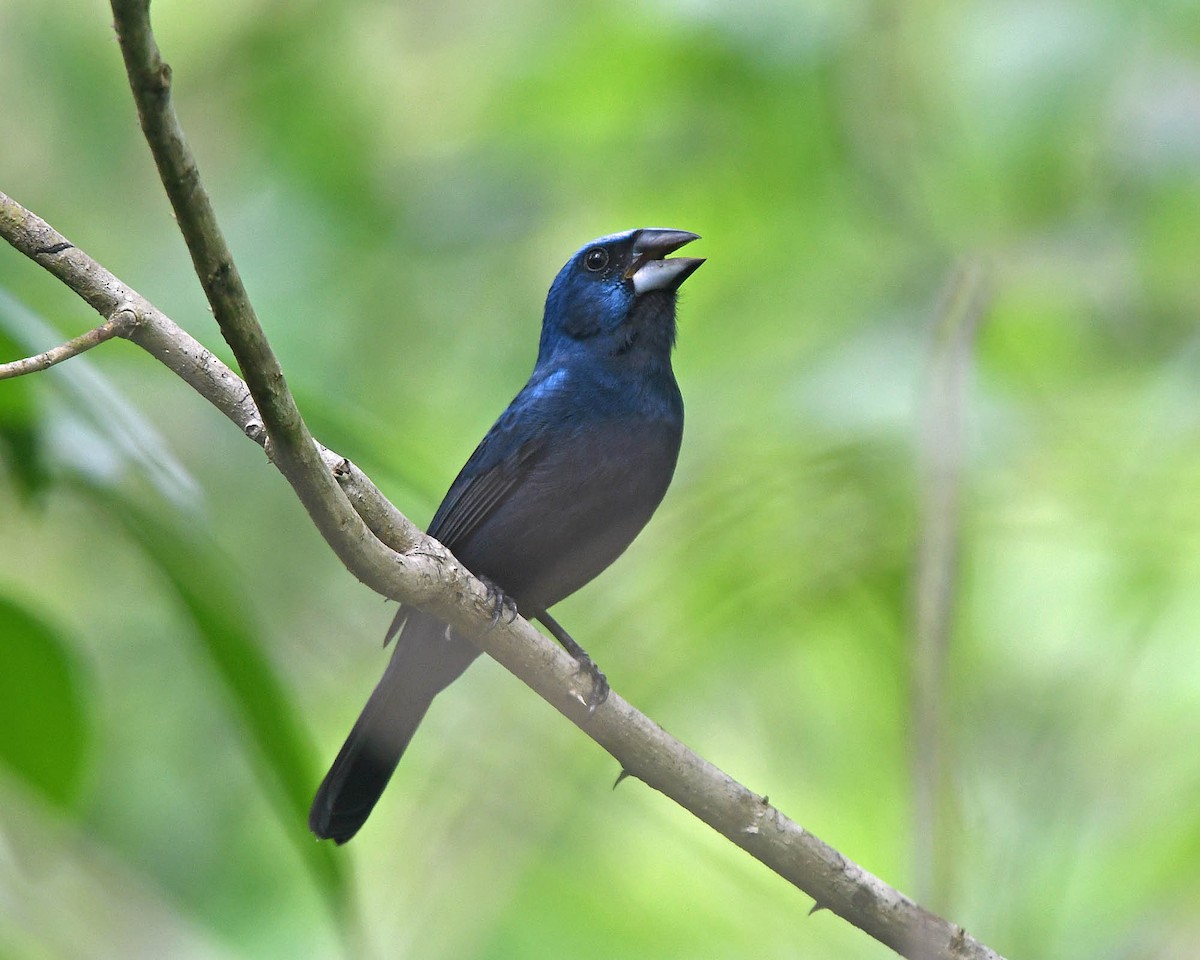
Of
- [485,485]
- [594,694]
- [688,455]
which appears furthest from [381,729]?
[688,455]

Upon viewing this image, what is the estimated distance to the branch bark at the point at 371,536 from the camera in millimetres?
1699

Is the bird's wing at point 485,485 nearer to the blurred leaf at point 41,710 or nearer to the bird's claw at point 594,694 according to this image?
the bird's claw at point 594,694

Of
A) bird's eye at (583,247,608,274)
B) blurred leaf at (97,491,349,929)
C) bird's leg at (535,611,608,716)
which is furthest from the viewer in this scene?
bird's eye at (583,247,608,274)

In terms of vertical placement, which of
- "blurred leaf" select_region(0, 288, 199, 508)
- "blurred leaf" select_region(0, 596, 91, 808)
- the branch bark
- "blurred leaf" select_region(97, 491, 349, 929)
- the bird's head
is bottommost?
"blurred leaf" select_region(0, 596, 91, 808)

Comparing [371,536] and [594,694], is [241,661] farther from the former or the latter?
[594,694]

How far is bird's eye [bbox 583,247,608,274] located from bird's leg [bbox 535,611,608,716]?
1.13m

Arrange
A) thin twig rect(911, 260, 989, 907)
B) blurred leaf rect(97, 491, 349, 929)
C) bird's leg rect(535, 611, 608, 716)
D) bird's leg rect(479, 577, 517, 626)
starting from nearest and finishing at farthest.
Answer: blurred leaf rect(97, 491, 349, 929) < thin twig rect(911, 260, 989, 907) < bird's leg rect(479, 577, 517, 626) < bird's leg rect(535, 611, 608, 716)

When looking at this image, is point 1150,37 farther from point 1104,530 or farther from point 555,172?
point 555,172

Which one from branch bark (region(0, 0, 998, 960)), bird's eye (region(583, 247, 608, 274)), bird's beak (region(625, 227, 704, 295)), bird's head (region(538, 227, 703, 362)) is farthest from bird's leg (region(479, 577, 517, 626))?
bird's eye (region(583, 247, 608, 274))

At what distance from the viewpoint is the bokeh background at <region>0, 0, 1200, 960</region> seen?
3691 mm

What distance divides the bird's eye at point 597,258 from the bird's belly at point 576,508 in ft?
2.45

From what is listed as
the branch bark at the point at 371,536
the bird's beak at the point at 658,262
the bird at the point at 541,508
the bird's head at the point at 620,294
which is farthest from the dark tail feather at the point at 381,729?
the bird's beak at the point at 658,262

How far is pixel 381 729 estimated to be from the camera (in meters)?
3.81

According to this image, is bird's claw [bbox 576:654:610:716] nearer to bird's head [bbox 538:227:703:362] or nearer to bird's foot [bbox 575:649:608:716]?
bird's foot [bbox 575:649:608:716]
